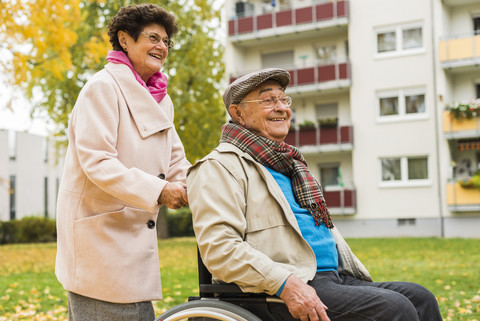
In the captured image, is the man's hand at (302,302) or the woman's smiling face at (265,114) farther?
the woman's smiling face at (265,114)

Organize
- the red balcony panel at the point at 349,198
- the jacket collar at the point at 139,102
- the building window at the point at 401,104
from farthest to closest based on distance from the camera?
the red balcony panel at the point at 349,198 < the building window at the point at 401,104 < the jacket collar at the point at 139,102

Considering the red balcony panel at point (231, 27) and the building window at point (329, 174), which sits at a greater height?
the red balcony panel at point (231, 27)

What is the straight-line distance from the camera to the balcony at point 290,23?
25891 millimetres

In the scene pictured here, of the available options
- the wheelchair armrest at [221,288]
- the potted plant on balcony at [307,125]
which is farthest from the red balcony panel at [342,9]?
the wheelchair armrest at [221,288]

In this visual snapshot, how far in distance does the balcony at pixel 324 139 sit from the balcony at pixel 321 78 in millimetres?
1613

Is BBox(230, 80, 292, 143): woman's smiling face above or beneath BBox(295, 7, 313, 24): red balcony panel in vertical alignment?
beneath

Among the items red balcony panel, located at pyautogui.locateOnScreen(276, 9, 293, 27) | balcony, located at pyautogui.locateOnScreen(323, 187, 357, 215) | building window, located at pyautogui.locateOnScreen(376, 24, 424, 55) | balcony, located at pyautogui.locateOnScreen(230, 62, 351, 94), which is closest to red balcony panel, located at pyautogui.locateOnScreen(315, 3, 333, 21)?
red balcony panel, located at pyautogui.locateOnScreen(276, 9, 293, 27)

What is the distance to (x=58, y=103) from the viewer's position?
71.1ft

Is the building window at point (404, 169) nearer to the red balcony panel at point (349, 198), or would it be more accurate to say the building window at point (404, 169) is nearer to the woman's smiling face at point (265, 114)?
the red balcony panel at point (349, 198)

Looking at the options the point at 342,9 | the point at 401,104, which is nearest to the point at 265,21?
the point at 342,9

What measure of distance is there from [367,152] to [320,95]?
3297 mm

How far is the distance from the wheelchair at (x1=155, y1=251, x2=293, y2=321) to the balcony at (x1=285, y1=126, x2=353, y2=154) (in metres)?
22.8

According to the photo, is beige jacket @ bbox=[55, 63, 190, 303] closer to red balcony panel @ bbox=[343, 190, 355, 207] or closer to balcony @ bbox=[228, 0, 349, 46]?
red balcony panel @ bbox=[343, 190, 355, 207]

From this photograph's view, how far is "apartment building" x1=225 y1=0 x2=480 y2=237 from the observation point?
77.0 feet
